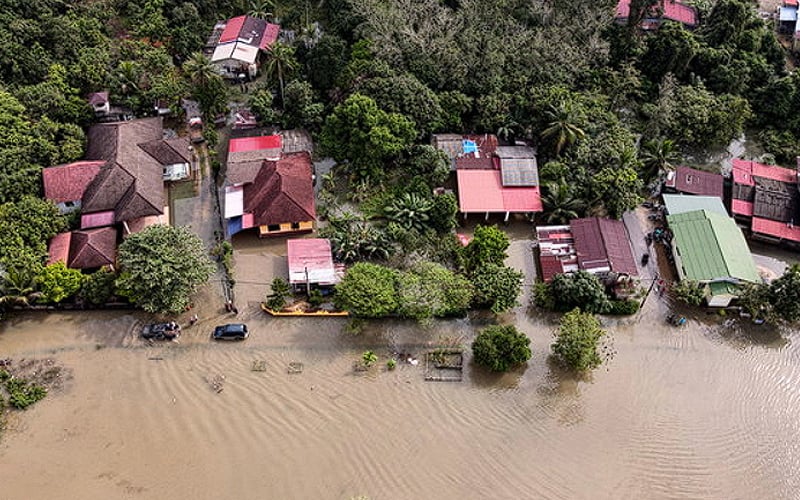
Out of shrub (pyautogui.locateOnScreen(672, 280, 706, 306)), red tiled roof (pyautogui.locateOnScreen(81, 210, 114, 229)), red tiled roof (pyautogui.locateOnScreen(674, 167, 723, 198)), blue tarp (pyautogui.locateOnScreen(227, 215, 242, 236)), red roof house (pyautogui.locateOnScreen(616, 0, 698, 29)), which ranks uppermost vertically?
red roof house (pyautogui.locateOnScreen(616, 0, 698, 29))

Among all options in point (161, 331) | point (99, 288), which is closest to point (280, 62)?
point (99, 288)

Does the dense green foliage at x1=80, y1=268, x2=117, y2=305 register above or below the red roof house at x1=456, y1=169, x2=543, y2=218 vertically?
below

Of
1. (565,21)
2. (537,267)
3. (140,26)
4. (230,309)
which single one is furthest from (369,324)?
(140,26)

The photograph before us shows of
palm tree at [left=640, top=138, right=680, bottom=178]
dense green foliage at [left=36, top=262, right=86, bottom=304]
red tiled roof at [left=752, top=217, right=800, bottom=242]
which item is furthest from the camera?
palm tree at [left=640, top=138, right=680, bottom=178]

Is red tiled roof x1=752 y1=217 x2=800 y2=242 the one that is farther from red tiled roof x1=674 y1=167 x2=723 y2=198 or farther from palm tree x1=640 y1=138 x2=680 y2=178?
palm tree x1=640 y1=138 x2=680 y2=178

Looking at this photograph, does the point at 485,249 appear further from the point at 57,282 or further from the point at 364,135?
the point at 57,282

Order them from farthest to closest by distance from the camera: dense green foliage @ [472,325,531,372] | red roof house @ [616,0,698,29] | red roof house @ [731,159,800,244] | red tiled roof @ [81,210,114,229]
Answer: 1. red roof house @ [616,0,698,29]
2. red roof house @ [731,159,800,244]
3. red tiled roof @ [81,210,114,229]
4. dense green foliage @ [472,325,531,372]

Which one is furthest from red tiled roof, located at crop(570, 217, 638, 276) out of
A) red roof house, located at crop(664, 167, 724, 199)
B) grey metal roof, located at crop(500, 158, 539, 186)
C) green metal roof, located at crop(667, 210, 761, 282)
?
red roof house, located at crop(664, 167, 724, 199)
